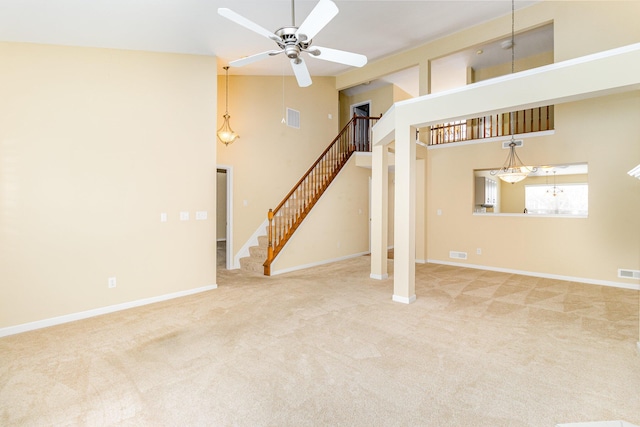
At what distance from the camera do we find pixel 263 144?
22.4 ft

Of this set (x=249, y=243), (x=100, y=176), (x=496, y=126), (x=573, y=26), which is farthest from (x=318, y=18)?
(x=496, y=126)

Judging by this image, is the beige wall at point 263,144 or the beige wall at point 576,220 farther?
Answer: the beige wall at point 263,144

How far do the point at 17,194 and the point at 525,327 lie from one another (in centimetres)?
587

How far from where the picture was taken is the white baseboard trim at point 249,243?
21.1 feet

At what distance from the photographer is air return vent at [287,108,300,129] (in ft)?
24.2

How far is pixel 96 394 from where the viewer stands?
2.19 metres

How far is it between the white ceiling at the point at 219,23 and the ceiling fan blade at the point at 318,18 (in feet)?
5.44

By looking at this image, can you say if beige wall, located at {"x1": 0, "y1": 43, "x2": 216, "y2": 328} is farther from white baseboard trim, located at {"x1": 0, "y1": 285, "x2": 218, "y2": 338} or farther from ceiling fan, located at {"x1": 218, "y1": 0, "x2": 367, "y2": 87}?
Answer: ceiling fan, located at {"x1": 218, "y1": 0, "x2": 367, "y2": 87}

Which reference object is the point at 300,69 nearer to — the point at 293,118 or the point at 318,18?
the point at 318,18

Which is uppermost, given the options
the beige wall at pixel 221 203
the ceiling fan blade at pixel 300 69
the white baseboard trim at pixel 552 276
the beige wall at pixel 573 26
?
the beige wall at pixel 573 26

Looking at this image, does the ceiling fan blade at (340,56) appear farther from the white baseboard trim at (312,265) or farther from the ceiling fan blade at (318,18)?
the white baseboard trim at (312,265)

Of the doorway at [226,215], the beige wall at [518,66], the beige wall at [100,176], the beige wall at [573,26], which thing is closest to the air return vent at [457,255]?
the beige wall at [573,26]

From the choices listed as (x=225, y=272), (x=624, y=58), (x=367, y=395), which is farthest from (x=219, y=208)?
(x=624, y=58)

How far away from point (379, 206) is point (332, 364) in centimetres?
329
